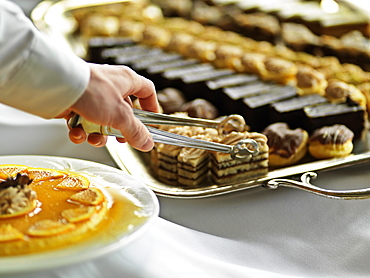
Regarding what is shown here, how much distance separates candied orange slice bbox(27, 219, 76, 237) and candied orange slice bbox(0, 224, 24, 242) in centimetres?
2

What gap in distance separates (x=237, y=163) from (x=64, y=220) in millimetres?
677

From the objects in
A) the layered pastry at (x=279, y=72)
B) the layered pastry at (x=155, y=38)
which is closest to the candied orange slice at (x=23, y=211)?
the layered pastry at (x=279, y=72)

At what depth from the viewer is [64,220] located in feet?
3.50

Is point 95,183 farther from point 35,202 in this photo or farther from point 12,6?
point 12,6

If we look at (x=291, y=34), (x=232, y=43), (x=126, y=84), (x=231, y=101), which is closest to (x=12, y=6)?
(x=126, y=84)

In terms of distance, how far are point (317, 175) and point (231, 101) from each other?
558 mm

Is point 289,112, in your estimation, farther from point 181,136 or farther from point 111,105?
point 111,105

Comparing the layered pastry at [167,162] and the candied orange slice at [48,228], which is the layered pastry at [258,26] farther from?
the candied orange slice at [48,228]

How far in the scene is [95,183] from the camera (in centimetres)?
127

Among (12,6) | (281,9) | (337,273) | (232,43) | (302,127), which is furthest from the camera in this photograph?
(281,9)

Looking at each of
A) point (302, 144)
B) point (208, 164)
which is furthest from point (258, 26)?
point (208, 164)

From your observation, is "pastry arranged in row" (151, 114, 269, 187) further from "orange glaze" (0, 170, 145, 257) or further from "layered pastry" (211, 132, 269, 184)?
"orange glaze" (0, 170, 145, 257)

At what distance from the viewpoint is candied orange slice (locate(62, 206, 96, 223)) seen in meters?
1.07

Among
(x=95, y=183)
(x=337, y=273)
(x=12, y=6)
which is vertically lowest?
(x=337, y=273)
